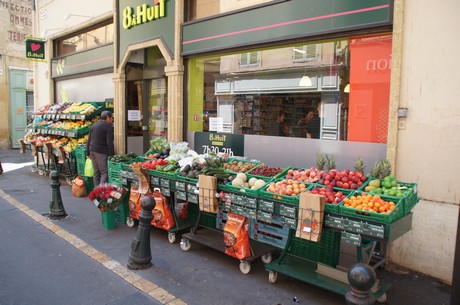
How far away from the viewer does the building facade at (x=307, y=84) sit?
473 cm

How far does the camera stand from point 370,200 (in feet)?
12.7

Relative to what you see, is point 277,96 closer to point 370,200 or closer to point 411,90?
point 411,90

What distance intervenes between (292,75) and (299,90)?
0.31 metres

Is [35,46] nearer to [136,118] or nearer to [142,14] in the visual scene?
[136,118]

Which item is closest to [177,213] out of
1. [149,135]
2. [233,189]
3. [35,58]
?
[233,189]

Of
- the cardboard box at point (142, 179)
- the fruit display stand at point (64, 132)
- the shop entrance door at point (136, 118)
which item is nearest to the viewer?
the cardboard box at point (142, 179)

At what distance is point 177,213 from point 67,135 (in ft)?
17.9

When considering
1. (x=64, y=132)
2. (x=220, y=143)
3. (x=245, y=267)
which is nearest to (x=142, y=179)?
(x=220, y=143)

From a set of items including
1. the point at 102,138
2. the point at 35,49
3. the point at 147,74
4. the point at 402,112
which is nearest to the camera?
the point at 402,112

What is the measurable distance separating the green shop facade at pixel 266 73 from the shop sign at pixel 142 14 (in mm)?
25

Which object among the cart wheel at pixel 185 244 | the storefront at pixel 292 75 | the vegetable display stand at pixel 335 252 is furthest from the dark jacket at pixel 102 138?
the vegetable display stand at pixel 335 252

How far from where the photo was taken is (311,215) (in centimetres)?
396

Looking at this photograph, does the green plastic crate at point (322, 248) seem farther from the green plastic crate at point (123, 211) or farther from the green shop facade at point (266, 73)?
the green plastic crate at point (123, 211)

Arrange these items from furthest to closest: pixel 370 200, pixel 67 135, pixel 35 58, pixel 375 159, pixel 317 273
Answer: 1. pixel 35 58
2. pixel 67 135
3. pixel 375 159
4. pixel 317 273
5. pixel 370 200
